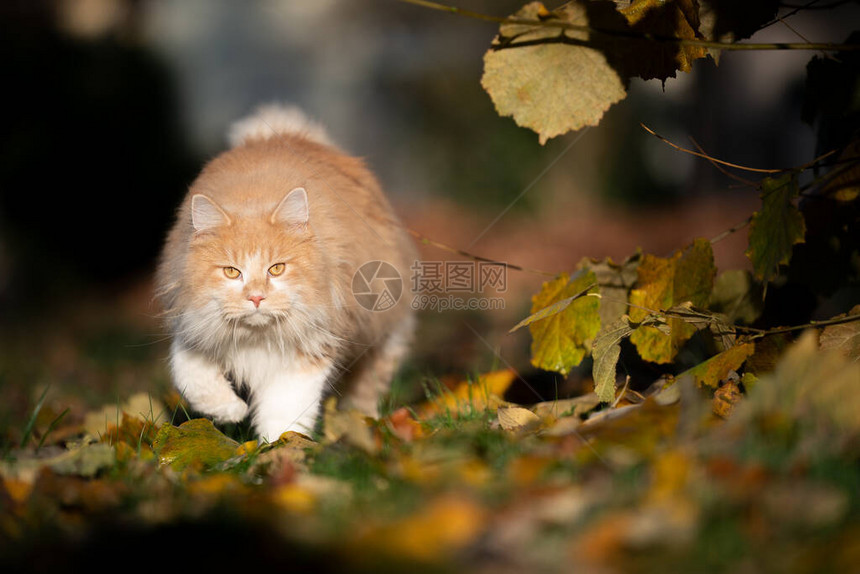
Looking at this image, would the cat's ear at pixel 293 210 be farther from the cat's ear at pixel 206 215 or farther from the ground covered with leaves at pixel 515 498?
the ground covered with leaves at pixel 515 498

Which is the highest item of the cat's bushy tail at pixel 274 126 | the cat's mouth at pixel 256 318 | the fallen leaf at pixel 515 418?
the cat's bushy tail at pixel 274 126

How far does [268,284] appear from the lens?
8.22 feet

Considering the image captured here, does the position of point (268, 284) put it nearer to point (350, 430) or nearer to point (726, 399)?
point (350, 430)

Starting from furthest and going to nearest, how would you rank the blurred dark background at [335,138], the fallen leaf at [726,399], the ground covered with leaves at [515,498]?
1. the blurred dark background at [335,138]
2. the fallen leaf at [726,399]
3. the ground covered with leaves at [515,498]

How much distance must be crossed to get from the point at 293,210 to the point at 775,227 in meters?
1.60

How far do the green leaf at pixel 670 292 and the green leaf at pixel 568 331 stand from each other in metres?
0.15

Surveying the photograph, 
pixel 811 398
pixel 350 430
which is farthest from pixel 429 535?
pixel 811 398

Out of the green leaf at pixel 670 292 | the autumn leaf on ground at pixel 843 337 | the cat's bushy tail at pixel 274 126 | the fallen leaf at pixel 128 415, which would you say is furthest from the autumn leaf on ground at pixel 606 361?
the cat's bushy tail at pixel 274 126

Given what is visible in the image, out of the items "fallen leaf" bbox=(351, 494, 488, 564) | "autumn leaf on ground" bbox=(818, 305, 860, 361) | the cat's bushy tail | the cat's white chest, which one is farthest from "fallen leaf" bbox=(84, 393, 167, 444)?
"autumn leaf on ground" bbox=(818, 305, 860, 361)

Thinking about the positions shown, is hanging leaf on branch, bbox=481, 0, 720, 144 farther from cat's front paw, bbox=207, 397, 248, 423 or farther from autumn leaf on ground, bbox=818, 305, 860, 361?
cat's front paw, bbox=207, 397, 248, 423

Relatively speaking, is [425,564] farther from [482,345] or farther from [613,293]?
[482,345]

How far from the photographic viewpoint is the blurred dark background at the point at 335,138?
18.5 feet

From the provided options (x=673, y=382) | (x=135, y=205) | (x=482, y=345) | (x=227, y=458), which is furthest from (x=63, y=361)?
(x=673, y=382)

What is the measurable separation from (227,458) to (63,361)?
3.33 meters
